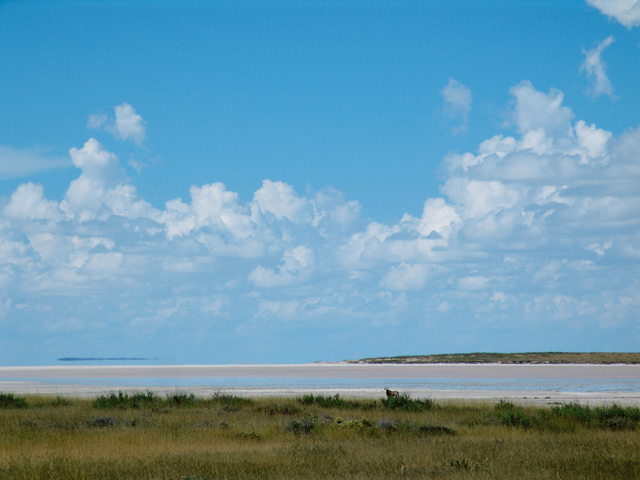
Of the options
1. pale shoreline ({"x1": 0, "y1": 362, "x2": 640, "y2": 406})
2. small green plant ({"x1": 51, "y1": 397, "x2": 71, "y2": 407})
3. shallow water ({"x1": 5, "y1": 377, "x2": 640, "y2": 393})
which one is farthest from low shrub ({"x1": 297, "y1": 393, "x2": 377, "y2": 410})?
shallow water ({"x1": 5, "y1": 377, "x2": 640, "y2": 393})

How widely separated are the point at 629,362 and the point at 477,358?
3076 cm

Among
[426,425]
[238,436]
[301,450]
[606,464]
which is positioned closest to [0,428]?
[238,436]

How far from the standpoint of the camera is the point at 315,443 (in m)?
16.9

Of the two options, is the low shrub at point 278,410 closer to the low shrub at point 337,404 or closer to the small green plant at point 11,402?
the low shrub at point 337,404

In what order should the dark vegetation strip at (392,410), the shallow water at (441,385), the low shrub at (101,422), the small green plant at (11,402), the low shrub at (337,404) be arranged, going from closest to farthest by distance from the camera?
1. the dark vegetation strip at (392,410)
2. the low shrub at (101,422)
3. the low shrub at (337,404)
4. the small green plant at (11,402)
5. the shallow water at (441,385)

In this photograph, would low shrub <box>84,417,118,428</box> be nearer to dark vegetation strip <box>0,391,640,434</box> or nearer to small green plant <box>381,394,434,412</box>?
dark vegetation strip <box>0,391,640,434</box>

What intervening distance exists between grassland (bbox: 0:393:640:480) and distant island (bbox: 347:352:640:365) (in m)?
108

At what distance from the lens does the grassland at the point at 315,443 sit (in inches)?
510

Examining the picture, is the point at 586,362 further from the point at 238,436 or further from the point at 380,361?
the point at 238,436

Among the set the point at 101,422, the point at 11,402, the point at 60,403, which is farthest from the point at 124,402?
the point at 101,422

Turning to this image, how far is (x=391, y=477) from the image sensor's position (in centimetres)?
1232

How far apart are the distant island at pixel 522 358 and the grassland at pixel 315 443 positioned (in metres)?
108

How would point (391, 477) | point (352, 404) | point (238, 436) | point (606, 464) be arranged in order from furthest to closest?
point (352, 404) → point (238, 436) → point (606, 464) → point (391, 477)

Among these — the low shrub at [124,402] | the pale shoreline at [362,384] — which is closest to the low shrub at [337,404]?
the low shrub at [124,402]
